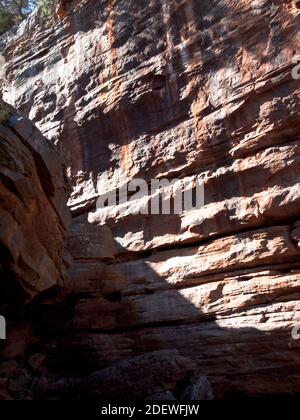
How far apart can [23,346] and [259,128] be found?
6.15 meters

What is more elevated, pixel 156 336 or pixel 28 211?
pixel 28 211

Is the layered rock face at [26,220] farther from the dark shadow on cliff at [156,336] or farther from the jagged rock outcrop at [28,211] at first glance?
the dark shadow on cliff at [156,336]

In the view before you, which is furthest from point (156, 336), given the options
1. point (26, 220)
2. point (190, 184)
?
point (26, 220)

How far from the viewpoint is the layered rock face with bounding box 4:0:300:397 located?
9.29 m

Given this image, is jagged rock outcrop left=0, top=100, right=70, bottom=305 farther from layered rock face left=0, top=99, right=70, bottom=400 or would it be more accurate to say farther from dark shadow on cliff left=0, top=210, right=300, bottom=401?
dark shadow on cliff left=0, top=210, right=300, bottom=401

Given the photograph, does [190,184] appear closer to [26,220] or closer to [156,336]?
[156,336]

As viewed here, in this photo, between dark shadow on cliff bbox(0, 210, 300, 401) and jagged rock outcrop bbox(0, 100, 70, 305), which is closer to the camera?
jagged rock outcrop bbox(0, 100, 70, 305)

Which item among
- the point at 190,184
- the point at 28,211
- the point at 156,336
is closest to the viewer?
the point at 28,211

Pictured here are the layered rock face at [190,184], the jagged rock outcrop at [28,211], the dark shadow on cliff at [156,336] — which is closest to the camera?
the jagged rock outcrop at [28,211]

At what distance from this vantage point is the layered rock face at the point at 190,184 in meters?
9.29

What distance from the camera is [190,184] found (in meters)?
10.5

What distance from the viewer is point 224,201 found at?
398 inches

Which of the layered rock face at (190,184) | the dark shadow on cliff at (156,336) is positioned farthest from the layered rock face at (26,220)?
the layered rock face at (190,184)

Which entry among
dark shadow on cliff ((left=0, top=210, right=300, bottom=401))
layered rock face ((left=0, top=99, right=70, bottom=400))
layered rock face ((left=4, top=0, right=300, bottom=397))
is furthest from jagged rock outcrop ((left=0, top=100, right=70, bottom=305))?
layered rock face ((left=4, top=0, right=300, bottom=397))
